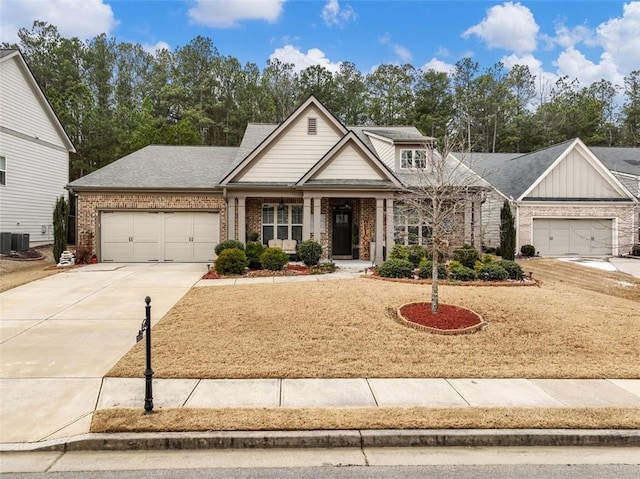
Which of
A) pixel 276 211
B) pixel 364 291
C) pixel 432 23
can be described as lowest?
pixel 364 291

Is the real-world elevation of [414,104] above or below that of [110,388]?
above

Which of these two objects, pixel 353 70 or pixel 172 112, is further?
pixel 353 70

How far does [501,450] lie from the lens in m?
4.32

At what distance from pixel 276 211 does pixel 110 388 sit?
1317cm

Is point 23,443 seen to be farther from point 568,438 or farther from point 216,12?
point 216,12

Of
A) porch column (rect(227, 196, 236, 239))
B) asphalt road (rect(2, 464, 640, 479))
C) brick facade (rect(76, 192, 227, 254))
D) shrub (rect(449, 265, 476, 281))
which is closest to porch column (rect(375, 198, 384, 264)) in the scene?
shrub (rect(449, 265, 476, 281))

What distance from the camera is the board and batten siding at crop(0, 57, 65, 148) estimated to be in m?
18.9

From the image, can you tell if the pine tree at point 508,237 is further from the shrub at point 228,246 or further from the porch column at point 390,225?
the shrub at point 228,246

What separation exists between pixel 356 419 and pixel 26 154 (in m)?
22.7

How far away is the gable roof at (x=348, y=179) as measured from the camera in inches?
651

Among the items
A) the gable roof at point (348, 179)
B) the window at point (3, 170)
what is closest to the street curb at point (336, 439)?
the gable roof at point (348, 179)

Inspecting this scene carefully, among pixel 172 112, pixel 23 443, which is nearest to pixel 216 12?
pixel 23 443

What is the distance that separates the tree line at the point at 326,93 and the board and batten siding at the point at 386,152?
19.2 metres

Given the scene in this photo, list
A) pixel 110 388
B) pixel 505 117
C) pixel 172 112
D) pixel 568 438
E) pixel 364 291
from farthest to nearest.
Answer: pixel 505 117, pixel 172 112, pixel 364 291, pixel 110 388, pixel 568 438
